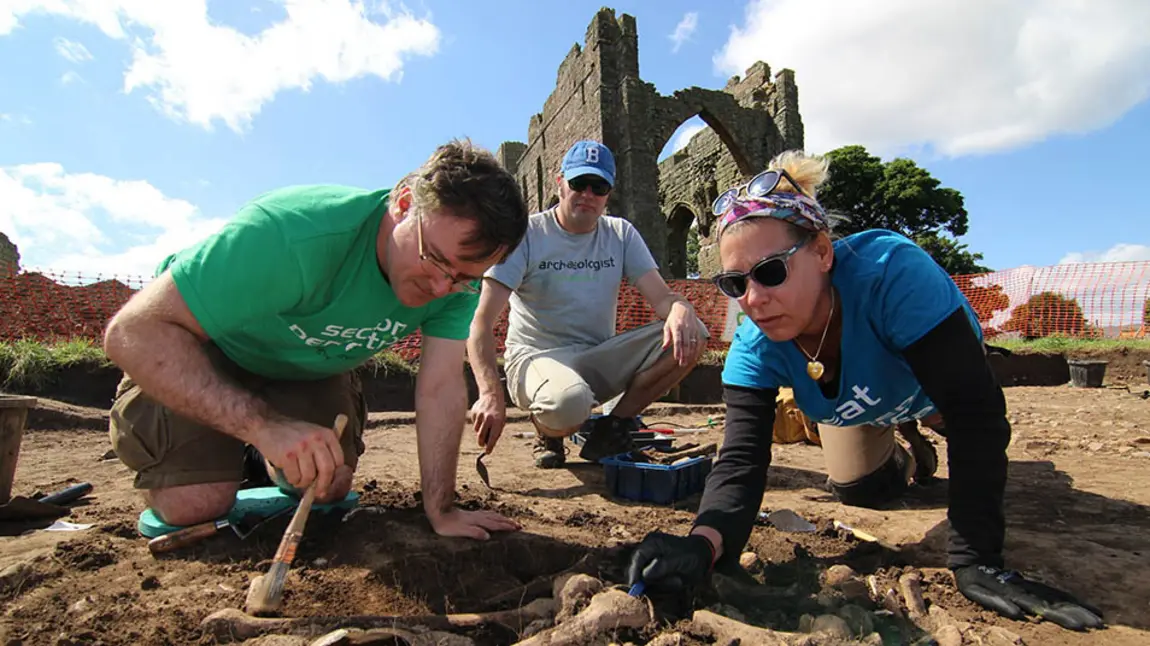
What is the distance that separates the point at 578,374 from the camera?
362cm

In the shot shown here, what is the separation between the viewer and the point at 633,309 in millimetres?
10180

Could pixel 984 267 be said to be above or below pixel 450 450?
above

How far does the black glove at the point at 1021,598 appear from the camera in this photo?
5.26 feet

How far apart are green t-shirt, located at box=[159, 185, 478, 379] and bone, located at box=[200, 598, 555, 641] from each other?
775 millimetres

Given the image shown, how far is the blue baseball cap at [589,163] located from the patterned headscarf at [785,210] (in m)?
1.82

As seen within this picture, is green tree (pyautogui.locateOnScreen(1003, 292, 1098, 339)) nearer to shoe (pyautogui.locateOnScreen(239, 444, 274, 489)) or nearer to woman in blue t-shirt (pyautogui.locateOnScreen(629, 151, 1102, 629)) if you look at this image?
A: woman in blue t-shirt (pyautogui.locateOnScreen(629, 151, 1102, 629))

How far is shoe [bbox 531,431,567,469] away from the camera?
3.83m

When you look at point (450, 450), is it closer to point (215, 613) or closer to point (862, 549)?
point (215, 613)

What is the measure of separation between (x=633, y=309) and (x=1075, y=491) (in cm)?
738

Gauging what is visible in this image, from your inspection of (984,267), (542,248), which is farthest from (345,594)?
(984,267)

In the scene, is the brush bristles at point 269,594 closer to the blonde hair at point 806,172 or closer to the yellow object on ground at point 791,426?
the blonde hair at point 806,172

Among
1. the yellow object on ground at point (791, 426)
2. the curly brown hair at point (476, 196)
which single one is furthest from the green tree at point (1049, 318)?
the curly brown hair at point (476, 196)

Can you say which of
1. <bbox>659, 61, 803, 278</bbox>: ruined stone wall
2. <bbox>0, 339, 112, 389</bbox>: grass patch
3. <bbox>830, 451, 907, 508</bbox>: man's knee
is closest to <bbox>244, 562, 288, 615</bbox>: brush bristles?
<bbox>830, 451, 907, 508</bbox>: man's knee

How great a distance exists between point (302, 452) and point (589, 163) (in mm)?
2508
